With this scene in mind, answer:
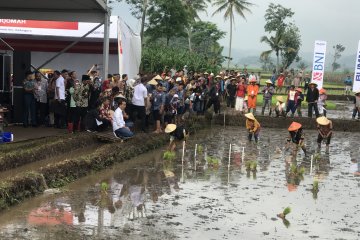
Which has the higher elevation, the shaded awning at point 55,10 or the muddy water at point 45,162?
the shaded awning at point 55,10

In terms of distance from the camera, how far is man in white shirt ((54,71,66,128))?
16.2 meters

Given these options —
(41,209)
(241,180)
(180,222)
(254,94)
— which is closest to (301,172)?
(241,180)

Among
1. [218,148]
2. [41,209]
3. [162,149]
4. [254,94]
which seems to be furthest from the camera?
[254,94]

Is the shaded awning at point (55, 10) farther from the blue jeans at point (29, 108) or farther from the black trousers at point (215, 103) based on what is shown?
the black trousers at point (215, 103)

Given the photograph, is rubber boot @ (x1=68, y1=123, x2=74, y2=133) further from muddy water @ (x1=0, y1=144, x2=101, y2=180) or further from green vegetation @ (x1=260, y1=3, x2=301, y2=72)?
green vegetation @ (x1=260, y1=3, x2=301, y2=72)

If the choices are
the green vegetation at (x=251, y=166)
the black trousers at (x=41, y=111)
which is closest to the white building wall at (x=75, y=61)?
the black trousers at (x=41, y=111)

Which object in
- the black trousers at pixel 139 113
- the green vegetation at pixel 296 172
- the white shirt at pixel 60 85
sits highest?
the white shirt at pixel 60 85

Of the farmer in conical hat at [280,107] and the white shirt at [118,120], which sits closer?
the white shirt at [118,120]

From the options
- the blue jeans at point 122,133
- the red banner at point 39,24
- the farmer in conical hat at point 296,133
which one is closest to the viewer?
the blue jeans at point 122,133

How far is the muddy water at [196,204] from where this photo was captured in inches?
330

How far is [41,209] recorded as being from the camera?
30.2 ft

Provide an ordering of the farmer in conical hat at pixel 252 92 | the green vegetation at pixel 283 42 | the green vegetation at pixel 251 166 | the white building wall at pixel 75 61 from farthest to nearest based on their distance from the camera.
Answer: the green vegetation at pixel 283 42
the farmer in conical hat at pixel 252 92
the white building wall at pixel 75 61
the green vegetation at pixel 251 166

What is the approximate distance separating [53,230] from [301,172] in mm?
7016

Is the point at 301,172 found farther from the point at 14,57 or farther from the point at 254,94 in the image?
the point at 254,94
